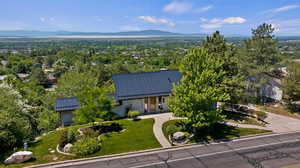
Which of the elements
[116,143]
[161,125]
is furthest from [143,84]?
[116,143]

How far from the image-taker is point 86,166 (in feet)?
51.0

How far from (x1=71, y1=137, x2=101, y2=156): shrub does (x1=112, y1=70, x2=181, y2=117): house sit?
342 inches

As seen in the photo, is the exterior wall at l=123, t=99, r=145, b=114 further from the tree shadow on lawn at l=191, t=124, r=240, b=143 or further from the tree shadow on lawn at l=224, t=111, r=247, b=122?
the tree shadow on lawn at l=224, t=111, r=247, b=122

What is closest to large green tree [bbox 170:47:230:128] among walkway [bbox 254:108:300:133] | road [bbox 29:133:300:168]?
road [bbox 29:133:300:168]

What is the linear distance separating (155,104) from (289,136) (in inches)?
605

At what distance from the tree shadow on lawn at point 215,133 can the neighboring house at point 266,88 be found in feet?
50.3

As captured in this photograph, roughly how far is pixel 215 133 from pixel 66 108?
688 inches

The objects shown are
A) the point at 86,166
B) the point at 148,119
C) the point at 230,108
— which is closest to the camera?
the point at 86,166

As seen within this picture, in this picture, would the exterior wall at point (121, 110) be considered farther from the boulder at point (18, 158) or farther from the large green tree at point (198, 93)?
the boulder at point (18, 158)

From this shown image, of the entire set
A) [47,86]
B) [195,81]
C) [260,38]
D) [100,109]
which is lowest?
[47,86]

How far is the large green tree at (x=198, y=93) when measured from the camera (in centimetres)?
1852

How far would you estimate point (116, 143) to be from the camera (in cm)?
1894

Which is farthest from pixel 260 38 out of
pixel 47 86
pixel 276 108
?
pixel 47 86

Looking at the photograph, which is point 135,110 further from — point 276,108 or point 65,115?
point 276,108
